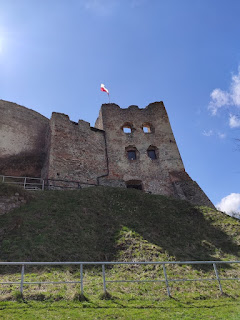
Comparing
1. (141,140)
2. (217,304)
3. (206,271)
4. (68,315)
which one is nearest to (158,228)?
(206,271)

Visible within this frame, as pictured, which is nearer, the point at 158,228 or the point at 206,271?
the point at 206,271

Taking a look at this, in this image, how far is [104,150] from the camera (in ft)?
72.0

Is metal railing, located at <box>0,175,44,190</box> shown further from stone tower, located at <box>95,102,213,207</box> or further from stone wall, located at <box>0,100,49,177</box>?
stone tower, located at <box>95,102,213,207</box>

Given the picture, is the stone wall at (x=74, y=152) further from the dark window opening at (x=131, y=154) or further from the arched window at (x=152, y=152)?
the arched window at (x=152, y=152)

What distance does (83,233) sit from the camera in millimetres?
10977

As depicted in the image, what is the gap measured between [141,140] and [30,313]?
64.3 ft

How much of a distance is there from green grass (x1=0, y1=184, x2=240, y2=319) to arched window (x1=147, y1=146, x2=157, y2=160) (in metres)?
7.08

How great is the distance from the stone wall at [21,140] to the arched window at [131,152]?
726cm

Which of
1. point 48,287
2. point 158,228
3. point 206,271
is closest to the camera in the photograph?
point 48,287

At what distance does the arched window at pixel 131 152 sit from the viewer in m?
22.6

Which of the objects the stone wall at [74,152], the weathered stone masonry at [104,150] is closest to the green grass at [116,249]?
the stone wall at [74,152]

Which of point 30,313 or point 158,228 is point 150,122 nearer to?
point 158,228

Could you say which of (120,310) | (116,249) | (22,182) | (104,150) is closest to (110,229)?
(116,249)

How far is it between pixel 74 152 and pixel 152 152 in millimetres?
7408
